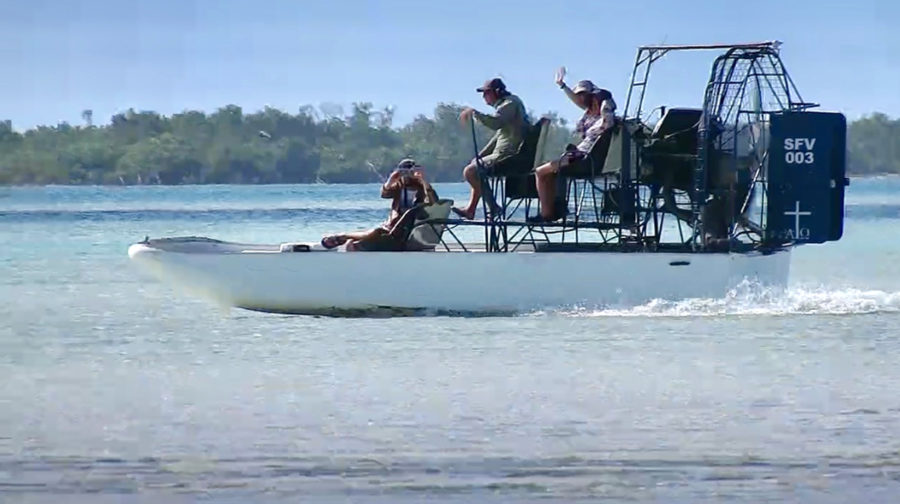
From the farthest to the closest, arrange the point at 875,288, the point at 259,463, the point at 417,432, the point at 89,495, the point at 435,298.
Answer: the point at 875,288 < the point at 435,298 < the point at 417,432 < the point at 259,463 < the point at 89,495

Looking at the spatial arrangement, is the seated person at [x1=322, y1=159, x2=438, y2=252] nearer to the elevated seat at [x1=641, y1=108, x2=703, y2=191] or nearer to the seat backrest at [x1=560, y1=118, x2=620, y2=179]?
the seat backrest at [x1=560, y1=118, x2=620, y2=179]

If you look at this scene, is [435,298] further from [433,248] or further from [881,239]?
[881,239]

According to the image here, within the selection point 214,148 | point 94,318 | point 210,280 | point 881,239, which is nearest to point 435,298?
point 210,280

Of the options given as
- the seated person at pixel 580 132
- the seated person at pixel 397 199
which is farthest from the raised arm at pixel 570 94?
the seated person at pixel 397 199

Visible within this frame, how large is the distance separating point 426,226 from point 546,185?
1.29 m

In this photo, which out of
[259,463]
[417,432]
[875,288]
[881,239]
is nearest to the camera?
[259,463]

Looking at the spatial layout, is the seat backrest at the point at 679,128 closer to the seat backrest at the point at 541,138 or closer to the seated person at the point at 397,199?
the seat backrest at the point at 541,138

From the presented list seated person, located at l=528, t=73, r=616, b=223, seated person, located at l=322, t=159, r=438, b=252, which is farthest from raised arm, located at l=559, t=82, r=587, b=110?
seated person, located at l=322, t=159, r=438, b=252

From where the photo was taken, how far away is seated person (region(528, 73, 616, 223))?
18250mm

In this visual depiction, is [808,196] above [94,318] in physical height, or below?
above

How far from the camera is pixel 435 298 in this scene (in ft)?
60.7

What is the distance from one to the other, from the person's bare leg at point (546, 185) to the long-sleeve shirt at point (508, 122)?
16.4 inches

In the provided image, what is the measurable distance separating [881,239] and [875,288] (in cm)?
1596

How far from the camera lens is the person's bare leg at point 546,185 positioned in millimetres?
18203
